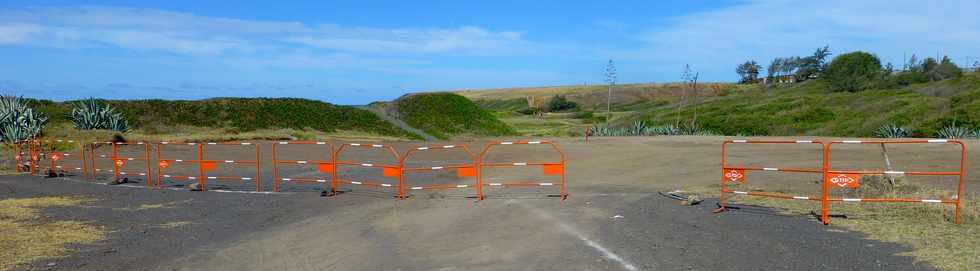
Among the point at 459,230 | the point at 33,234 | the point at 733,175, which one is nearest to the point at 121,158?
the point at 33,234

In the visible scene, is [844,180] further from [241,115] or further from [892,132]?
[241,115]

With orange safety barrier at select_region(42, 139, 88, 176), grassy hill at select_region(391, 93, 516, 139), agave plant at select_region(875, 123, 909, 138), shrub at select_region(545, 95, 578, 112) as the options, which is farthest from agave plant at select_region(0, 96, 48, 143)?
shrub at select_region(545, 95, 578, 112)

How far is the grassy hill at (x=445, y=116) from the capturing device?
53.5 meters

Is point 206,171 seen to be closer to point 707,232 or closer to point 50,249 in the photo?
point 50,249

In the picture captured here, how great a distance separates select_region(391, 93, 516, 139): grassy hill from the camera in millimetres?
53500

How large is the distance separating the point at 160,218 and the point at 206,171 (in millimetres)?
9452

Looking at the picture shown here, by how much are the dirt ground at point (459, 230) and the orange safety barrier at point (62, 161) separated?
1.23 metres

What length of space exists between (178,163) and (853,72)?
269ft

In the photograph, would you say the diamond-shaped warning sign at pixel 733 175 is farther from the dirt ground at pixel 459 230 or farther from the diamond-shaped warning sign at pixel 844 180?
the diamond-shaped warning sign at pixel 844 180

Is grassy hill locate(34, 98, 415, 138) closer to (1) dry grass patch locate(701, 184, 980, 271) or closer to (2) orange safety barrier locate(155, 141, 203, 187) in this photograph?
(2) orange safety barrier locate(155, 141, 203, 187)

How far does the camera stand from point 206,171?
2139cm

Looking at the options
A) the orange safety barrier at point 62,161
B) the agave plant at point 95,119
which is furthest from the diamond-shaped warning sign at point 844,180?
the agave plant at point 95,119

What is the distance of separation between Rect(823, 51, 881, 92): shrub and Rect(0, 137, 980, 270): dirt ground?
7005cm

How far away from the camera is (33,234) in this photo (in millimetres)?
10414
